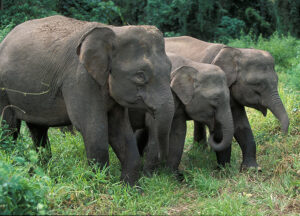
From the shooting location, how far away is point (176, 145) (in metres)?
5.65

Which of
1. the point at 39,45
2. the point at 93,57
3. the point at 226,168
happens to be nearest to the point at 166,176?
the point at 226,168

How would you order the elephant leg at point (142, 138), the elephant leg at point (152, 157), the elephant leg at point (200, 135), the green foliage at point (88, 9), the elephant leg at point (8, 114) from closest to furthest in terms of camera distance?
1. the elephant leg at point (8, 114)
2. the elephant leg at point (152, 157)
3. the elephant leg at point (142, 138)
4. the elephant leg at point (200, 135)
5. the green foliage at point (88, 9)

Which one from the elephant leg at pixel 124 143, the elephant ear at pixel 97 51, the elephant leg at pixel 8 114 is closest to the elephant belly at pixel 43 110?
the elephant leg at pixel 8 114

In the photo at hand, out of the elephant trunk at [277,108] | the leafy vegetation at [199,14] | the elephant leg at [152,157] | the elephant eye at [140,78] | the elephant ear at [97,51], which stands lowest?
the leafy vegetation at [199,14]

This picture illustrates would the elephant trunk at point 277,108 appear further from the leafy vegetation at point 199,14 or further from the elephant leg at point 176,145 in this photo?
the leafy vegetation at point 199,14

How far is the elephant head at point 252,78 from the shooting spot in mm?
5852

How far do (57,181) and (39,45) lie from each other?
1.49 metres

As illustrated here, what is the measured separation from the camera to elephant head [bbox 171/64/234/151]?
5480 mm

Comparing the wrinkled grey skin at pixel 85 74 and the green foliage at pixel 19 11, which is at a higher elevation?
the wrinkled grey skin at pixel 85 74

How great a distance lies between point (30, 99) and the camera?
5137 mm

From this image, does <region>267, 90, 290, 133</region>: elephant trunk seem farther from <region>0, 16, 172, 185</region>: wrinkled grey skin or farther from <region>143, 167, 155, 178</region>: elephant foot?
<region>0, 16, 172, 185</region>: wrinkled grey skin

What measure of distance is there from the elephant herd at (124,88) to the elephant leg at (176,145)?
1cm

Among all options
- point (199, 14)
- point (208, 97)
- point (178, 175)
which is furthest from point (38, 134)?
point (199, 14)

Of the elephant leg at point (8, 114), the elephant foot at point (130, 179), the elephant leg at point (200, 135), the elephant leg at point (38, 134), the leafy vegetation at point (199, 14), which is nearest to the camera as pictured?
the elephant foot at point (130, 179)
